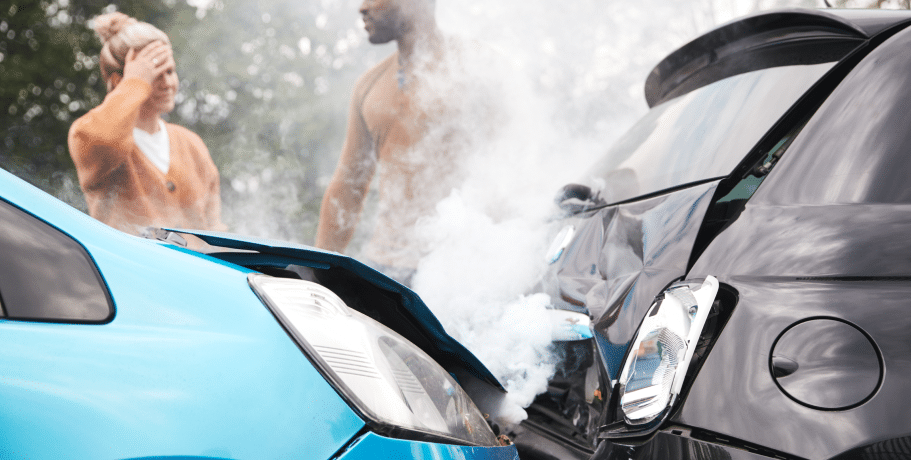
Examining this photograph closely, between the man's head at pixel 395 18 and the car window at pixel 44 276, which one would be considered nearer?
the car window at pixel 44 276

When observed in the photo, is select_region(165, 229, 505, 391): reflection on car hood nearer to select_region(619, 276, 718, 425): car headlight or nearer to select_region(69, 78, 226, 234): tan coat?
select_region(619, 276, 718, 425): car headlight

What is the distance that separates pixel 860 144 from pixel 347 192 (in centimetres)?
431

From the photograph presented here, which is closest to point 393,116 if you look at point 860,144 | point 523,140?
point 523,140

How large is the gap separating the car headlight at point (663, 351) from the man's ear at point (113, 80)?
461 centimetres

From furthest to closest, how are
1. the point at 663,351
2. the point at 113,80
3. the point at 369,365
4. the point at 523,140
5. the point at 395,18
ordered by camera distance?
the point at 523,140 → the point at 395,18 → the point at 113,80 → the point at 663,351 → the point at 369,365

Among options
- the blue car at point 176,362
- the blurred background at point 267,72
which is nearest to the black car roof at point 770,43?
the blue car at point 176,362

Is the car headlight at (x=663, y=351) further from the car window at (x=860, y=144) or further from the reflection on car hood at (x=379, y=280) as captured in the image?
the reflection on car hood at (x=379, y=280)

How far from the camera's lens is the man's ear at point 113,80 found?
434cm

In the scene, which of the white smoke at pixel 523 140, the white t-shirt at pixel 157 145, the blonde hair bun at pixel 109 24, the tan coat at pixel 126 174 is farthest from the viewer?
the blonde hair bun at pixel 109 24

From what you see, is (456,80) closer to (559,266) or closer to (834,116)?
(559,266)

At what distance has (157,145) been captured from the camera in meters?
4.42

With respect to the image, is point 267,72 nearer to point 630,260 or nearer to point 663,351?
point 630,260

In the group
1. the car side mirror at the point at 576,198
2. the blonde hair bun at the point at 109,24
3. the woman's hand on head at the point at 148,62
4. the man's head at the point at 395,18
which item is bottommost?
the car side mirror at the point at 576,198

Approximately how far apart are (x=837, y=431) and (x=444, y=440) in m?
0.63
